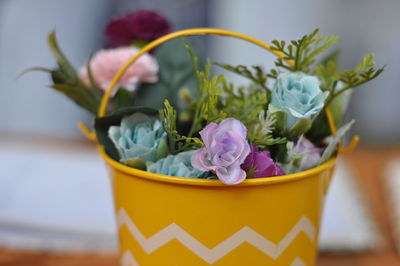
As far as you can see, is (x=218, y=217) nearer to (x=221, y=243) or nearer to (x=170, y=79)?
(x=221, y=243)

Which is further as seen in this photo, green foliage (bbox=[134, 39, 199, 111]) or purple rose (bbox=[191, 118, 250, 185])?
green foliage (bbox=[134, 39, 199, 111])

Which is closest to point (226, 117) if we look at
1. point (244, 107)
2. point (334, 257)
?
point (244, 107)

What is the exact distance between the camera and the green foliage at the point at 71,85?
1.47 ft

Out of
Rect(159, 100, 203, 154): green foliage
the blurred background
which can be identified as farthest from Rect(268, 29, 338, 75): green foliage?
the blurred background

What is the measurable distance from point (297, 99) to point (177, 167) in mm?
119

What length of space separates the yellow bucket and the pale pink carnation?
124 mm

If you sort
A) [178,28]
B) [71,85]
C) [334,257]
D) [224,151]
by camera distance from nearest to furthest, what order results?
[224,151]
[71,85]
[334,257]
[178,28]

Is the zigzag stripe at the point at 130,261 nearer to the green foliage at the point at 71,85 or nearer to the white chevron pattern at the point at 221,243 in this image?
the white chevron pattern at the point at 221,243

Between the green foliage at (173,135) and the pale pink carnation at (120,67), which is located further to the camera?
the pale pink carnation at (120,67)

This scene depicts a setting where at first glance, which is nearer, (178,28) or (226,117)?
(226,117)

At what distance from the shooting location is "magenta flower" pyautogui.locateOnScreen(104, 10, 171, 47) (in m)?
0.52

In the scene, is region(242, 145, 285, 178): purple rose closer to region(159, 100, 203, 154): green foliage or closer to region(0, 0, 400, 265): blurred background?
region(159, 100, 203, 154): green foliage

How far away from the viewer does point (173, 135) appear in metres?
0.37

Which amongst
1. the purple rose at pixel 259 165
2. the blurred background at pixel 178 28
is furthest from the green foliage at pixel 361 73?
the blurred background at pixel 178 28
